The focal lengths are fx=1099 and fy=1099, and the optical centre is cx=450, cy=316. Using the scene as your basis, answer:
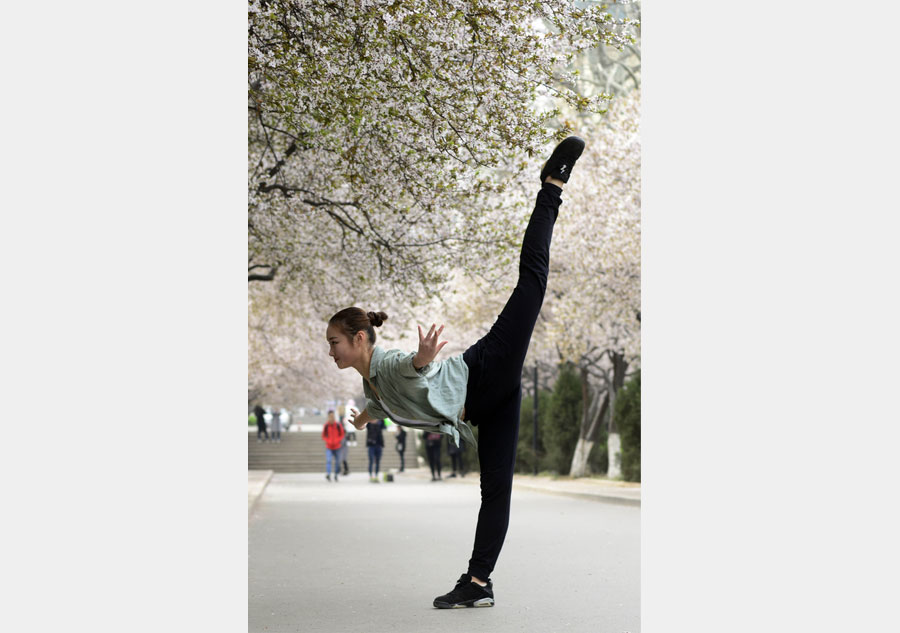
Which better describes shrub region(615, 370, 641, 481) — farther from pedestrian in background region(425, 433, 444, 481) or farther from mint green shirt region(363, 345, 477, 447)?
mint green shirt region(363, 345, 477, 447)

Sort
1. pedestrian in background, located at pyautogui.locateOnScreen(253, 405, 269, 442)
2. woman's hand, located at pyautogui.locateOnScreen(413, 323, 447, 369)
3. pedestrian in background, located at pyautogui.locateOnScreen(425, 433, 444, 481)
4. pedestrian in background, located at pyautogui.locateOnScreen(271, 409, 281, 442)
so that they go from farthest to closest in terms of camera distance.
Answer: pedestrian in background, located at pyautogui.locateOnScreen(253, 405, 269, 442) < pedestrian in background, located at pyautogui.locateOnScreen(271, 409, 281, 442) < pedestrian in background, located at pyautogui.locateOnScreen(425, 433, 444, 481) < woman's hand, located at pyautogui.locateOnScreen(413, 323, 447, 369)

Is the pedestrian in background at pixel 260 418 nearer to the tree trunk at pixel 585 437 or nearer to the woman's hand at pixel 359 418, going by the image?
the tree trunk at pixel 585 437

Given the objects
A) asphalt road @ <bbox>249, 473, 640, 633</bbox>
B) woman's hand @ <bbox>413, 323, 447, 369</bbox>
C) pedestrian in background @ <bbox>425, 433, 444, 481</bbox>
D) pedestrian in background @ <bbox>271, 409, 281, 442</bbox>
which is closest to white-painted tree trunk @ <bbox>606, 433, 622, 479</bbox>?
pedestrian in background @ <bbox>425, 433, 444, 481</bbox>

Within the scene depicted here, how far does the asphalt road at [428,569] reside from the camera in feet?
21.5

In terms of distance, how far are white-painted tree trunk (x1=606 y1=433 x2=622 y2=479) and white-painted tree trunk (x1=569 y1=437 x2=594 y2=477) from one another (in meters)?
2.68

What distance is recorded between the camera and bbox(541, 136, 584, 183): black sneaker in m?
6.30

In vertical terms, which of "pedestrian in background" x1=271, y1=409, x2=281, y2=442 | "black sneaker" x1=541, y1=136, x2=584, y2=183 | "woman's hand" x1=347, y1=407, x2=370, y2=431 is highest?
"black sneaker" x1=541, y1=136, x2=584, y2=183

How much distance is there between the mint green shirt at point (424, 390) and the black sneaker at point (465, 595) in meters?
1.06

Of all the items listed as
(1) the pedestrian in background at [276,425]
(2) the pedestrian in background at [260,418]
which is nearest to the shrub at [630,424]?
(1) the pedestrian in background at [276,425]

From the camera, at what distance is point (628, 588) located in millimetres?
8266

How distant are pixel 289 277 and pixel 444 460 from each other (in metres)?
31.1

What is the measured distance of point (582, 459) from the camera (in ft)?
98.8

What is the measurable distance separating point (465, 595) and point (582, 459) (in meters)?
23.7

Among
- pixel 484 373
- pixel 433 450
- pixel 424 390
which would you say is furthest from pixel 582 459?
pixel 424 390
